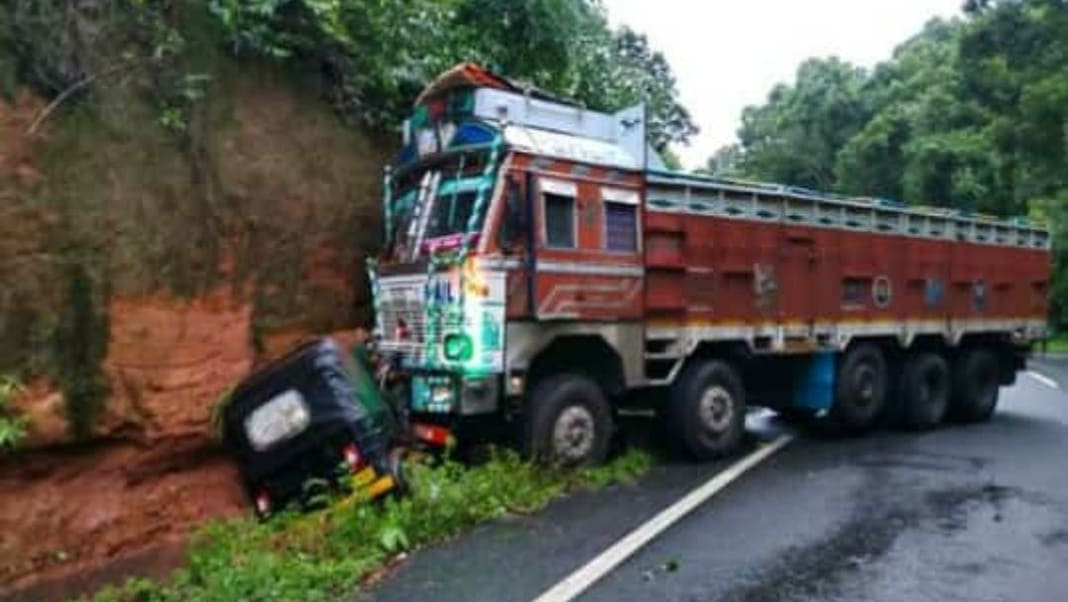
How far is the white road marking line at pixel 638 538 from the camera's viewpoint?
5688 mm

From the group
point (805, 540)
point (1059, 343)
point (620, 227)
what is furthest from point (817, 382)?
point (1059, 343)

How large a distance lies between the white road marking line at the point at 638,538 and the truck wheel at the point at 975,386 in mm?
4761

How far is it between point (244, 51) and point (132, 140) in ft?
5.17

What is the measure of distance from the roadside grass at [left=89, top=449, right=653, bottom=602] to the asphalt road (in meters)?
0.21

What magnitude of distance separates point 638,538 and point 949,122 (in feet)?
103

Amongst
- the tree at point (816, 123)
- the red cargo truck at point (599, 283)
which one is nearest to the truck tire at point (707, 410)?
the red cargo truck at point (599, 283)

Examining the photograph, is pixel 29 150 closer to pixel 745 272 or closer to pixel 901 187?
pixel 745 272

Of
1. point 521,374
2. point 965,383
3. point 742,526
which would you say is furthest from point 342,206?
point 965,383

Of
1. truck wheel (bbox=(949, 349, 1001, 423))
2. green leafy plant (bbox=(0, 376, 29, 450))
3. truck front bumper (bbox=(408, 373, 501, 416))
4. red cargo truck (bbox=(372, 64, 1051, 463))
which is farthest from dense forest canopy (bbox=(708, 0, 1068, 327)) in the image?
green leafy plant (bbox=(0, 376, 29, 450))

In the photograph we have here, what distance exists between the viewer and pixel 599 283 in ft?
28.8

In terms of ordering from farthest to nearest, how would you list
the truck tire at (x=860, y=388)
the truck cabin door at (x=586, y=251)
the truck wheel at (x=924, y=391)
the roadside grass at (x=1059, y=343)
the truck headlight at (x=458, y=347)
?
the roadside grass at (x=1059, y=343) < the truck wheel at (x=924, y=391) < the truck tire at (x=860, y=388) < the truck cabin door at (x=586, y=251) < the truck headlight at (x=458, y=347)

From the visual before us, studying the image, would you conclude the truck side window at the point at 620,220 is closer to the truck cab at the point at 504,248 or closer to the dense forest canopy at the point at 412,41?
the truck cab at the point at 504,248

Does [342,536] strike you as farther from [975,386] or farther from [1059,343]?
[1059,343]

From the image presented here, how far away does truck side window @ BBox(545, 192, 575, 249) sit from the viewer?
27.6 ft
